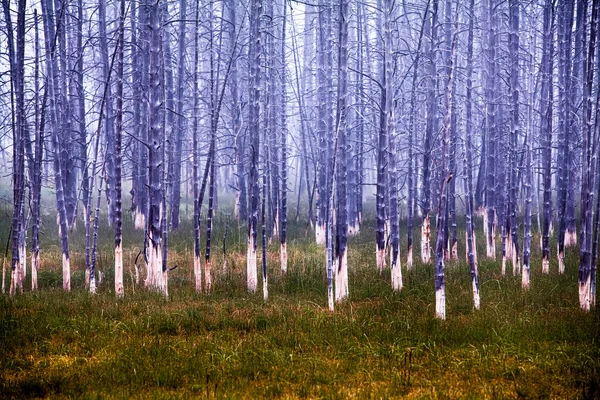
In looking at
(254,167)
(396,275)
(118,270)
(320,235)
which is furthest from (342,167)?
(320,235)

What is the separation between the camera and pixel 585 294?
847 centimetres

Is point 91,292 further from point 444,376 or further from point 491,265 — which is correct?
point 491,265

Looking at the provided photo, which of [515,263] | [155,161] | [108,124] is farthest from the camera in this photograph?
[108,124]

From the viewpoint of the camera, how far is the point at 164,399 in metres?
5.34

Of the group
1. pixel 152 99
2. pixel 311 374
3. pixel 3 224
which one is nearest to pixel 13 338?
pixel 311 374

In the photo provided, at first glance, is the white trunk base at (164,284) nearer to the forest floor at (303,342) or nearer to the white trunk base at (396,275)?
the forest floor at (303,342)

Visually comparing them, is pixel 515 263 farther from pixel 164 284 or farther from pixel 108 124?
pixel 108 124

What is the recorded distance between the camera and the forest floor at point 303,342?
5750 mm

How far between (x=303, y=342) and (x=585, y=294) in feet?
15.4

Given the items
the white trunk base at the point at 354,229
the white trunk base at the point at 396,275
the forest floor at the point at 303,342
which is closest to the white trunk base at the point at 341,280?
the forest floor at the point at 303,342

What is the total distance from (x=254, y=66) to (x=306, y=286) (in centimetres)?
462

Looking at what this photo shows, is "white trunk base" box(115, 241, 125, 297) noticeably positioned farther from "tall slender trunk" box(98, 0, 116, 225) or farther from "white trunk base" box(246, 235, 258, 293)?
"tall slender trunk" box(98, 0, 116, 225)

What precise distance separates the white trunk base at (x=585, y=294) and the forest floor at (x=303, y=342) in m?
0.14

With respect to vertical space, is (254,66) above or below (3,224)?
above
